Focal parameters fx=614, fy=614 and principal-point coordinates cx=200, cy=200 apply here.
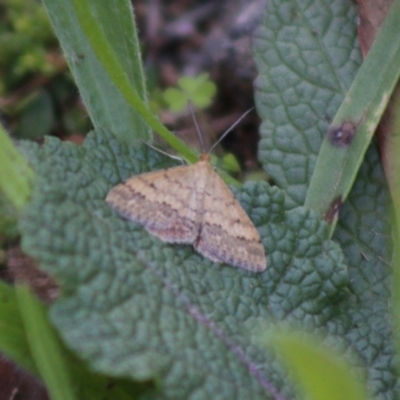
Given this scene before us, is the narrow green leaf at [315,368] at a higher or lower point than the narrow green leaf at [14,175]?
lower

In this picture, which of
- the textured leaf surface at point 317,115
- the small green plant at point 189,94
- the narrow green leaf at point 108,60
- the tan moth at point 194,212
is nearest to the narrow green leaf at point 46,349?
Result: the tan moth at point 194,212

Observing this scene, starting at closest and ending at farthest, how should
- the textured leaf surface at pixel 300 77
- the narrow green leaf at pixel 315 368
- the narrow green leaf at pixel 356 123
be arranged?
the narrow green leaf at pixel 315 368 < the narrow green leaf at pixel 356 123 < the textured leaf surface at pixel 300 77

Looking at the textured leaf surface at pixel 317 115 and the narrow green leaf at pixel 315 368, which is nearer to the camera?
the narrow green leaf at pixel 315 368

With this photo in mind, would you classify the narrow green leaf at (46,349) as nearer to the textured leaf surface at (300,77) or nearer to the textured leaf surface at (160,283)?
the textured leaf surface at (160,283)

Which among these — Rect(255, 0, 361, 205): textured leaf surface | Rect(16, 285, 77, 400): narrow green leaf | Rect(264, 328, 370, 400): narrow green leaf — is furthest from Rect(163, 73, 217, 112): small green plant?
Rect(264, 328, 370, 400): narrow green leaf

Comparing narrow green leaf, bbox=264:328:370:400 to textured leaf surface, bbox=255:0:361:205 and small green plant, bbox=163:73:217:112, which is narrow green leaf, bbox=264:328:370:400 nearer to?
textured leaf surface, bbox=255:0:361:205

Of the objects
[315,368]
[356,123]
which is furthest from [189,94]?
[315,368]
